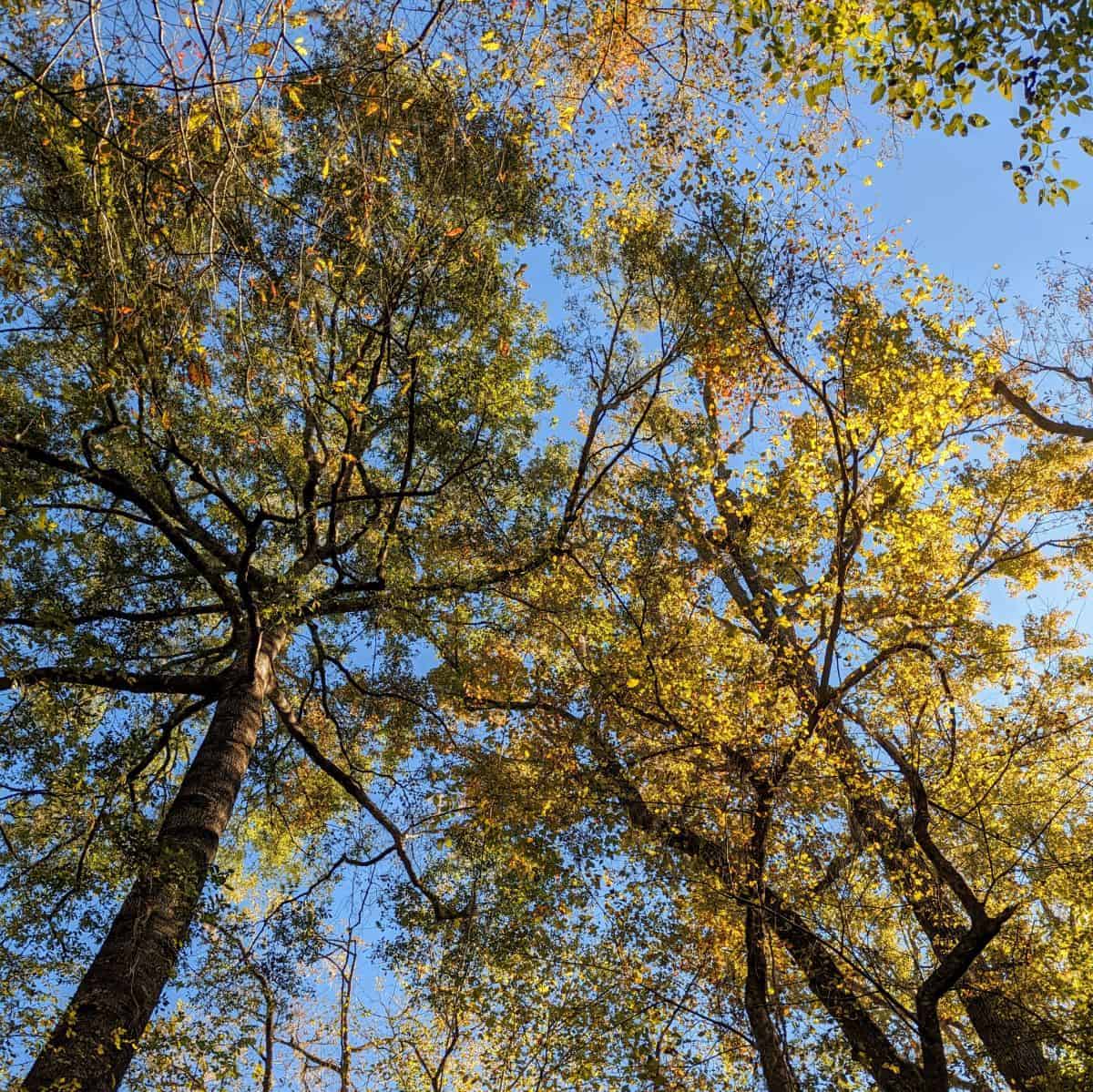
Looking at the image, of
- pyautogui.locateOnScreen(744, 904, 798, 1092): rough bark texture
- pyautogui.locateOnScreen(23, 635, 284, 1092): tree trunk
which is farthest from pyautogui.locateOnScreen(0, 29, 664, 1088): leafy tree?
pyautogui.locateOnScreen(744, 904, 798, 1092): rough bark texture

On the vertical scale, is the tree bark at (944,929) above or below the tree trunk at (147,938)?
above

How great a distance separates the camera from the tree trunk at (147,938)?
4777mm

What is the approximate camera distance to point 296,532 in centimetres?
879

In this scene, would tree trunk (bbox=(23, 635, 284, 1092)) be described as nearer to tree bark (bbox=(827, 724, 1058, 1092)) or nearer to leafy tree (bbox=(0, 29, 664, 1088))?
leafy tree (bbox=(0, 29, 664, 1088))

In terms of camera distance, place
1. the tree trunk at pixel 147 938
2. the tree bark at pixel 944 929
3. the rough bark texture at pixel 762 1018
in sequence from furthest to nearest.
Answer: the tree bark at pixel 944 929, the rough bark texture at pixel 762 1018, the tree trunk at pixel 147 938

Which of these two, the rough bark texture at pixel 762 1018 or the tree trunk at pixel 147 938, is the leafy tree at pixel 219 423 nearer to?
the tree trunk at pixel 147 938

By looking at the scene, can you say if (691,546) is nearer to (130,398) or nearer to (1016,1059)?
(1016,1059)

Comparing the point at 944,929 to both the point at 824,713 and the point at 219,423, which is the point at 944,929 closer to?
the point at 824,713

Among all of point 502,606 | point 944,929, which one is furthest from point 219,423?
point 944,929

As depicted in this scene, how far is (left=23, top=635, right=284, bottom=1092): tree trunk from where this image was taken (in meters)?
4.78

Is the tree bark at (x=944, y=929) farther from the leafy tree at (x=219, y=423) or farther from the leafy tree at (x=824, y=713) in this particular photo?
the leafy tree at (x=219, y=423)

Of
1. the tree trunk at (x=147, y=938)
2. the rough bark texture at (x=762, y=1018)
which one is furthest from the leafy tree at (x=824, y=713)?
the tree trunk at (x=147, y=938)

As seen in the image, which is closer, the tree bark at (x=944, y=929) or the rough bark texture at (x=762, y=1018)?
the rough bark texture at (x=762, y=1018)

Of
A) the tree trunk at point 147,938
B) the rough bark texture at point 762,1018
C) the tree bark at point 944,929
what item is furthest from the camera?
the tree bark at point 944,929
